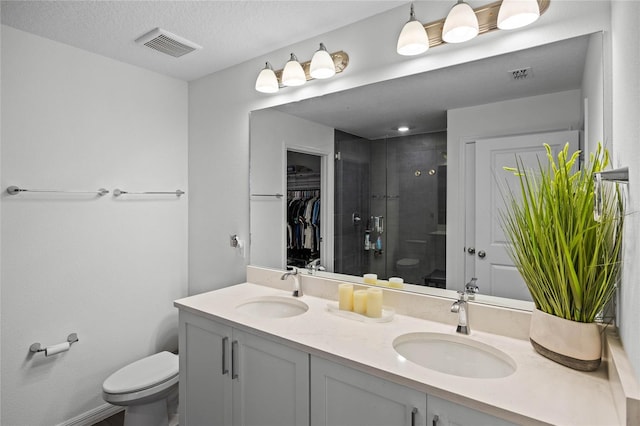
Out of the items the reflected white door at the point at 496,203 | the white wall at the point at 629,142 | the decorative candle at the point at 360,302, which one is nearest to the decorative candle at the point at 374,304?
the decorative candle at the point at 360,302

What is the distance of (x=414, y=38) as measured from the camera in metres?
1.50

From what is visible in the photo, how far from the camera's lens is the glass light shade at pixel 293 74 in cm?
195

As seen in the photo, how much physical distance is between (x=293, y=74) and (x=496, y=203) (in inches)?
51.0

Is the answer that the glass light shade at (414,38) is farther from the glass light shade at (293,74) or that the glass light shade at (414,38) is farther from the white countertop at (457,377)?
the white countertop at (457,377)

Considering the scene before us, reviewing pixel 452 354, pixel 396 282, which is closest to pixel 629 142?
pixel 452 354

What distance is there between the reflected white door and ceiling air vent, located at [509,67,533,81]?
25cm

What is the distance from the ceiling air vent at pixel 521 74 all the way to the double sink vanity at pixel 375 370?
3.14 ft

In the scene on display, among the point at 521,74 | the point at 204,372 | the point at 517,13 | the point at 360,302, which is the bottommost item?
the point at 204,372

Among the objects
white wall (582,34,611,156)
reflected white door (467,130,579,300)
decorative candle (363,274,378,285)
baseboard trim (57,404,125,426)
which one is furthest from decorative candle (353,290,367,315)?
baseboard trim (57,404,125,426)

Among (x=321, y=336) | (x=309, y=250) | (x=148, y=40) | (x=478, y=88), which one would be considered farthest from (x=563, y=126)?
(x=148, y=40)

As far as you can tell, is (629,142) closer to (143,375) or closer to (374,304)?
(374,304)

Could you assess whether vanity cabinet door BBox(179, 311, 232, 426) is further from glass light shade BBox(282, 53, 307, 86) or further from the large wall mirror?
glass light shade BBox(282, 53, 307, 86)

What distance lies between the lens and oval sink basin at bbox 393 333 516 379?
1.25m

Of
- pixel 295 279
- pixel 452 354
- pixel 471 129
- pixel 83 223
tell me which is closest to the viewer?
pixel 452 354
